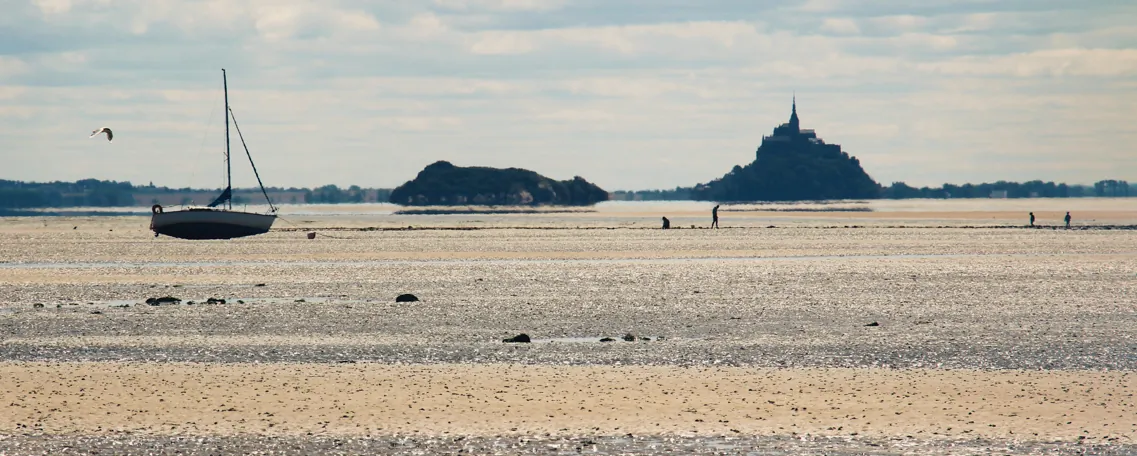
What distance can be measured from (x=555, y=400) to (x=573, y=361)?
3378 mm

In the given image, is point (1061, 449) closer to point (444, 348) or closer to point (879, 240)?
point (444, 348)

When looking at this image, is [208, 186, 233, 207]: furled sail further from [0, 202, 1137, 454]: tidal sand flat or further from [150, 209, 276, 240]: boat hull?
[0, 202, 1137, 454]: tidal sand flat

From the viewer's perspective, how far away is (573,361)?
18.0 m

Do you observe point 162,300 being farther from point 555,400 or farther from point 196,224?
point 196,224

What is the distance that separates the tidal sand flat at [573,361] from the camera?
12.7m

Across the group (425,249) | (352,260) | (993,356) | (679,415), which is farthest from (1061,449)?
(425,249)

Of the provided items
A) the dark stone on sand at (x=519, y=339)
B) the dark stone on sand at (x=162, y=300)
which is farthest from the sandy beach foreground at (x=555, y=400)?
the dark stone on sand at (x=162, y=300)

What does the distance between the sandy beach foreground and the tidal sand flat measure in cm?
5

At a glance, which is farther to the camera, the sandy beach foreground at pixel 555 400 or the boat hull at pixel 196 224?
the boat hull at pixel 196 224

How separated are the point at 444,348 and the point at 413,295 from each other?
9.97 metres

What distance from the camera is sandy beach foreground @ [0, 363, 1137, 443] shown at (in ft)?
42.7

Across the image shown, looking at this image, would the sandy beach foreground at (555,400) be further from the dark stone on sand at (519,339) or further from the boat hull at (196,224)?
the boat hull at (196,224)

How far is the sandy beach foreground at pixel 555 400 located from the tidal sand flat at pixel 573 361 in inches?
2.1

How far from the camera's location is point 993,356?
18234 millimetres
